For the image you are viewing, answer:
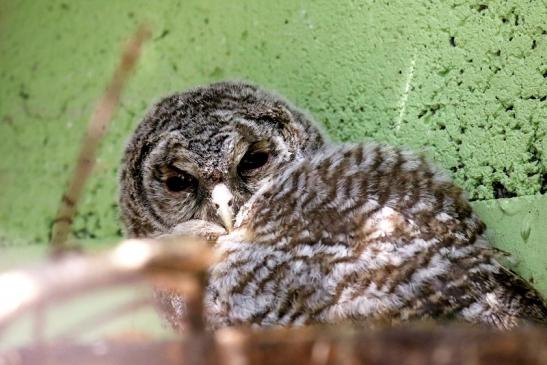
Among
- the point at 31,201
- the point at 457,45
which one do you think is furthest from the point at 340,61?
the point at 31,201

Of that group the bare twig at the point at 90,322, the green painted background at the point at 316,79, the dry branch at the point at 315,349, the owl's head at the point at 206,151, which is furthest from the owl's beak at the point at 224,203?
the dry branch at the point at 315,349

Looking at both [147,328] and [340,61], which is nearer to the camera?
[340,61]

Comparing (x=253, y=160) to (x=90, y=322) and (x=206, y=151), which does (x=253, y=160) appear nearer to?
(x=206, y=151)

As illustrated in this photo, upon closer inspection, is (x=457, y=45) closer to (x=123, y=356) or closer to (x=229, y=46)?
(x=229, y=46)

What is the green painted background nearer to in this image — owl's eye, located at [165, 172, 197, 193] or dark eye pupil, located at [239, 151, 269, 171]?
dark eye pupil, located at [239, 151, 269, 171]

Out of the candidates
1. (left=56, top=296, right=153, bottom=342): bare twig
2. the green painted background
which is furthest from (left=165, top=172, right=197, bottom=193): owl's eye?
(left=56, top=296, right=153, bottom=342): bare twig

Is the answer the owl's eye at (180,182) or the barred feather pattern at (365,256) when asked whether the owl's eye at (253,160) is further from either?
the barred feather pattern at (365,256)

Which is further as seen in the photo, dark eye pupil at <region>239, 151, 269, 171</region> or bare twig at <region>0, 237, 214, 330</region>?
dark eye pupil at <region>239, 151, 269, 171</region>
